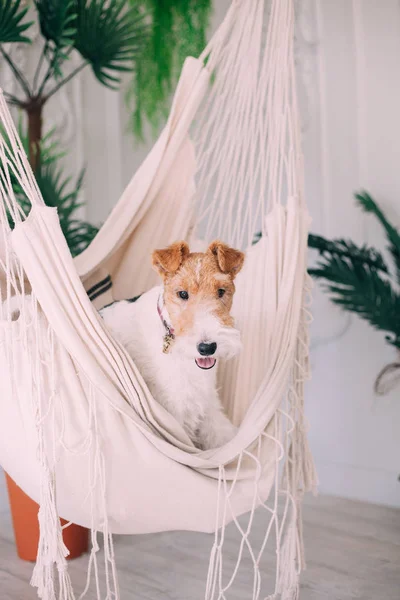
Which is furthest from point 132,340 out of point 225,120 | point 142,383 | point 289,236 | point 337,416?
point 337,416

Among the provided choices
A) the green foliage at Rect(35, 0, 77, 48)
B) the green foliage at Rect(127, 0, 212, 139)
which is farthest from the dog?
the green foliage at Rect(127, 0, 212, 139)

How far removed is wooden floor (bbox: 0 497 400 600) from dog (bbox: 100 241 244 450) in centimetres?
57

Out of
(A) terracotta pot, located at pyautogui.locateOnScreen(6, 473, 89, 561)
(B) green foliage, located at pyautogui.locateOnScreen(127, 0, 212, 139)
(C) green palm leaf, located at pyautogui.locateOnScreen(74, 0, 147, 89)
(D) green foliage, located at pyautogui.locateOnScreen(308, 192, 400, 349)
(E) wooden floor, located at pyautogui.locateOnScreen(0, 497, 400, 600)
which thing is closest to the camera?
(E) wooden floor, located at pyautogui.locateOnScreen(0, 497, 400, 600)

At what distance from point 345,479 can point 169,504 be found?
156 centimetres

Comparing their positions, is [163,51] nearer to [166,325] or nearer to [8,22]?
[8,22]

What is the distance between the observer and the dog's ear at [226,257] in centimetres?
148

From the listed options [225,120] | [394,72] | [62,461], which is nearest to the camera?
[62,461]

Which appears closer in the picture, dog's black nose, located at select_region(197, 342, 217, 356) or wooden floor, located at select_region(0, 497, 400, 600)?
dog's black nose, located at select_region(197, 342, 217, 356)

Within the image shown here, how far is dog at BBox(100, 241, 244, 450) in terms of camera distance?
1.35 metres

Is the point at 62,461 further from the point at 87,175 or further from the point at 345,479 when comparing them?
the point at 87,175

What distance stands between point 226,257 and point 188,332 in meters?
0.22

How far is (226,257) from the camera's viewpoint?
149cm

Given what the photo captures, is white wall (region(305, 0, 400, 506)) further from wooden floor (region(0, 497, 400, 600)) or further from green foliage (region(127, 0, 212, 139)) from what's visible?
green foliage (region(127, 0, 212, 139))

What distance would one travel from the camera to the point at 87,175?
3.26 m
